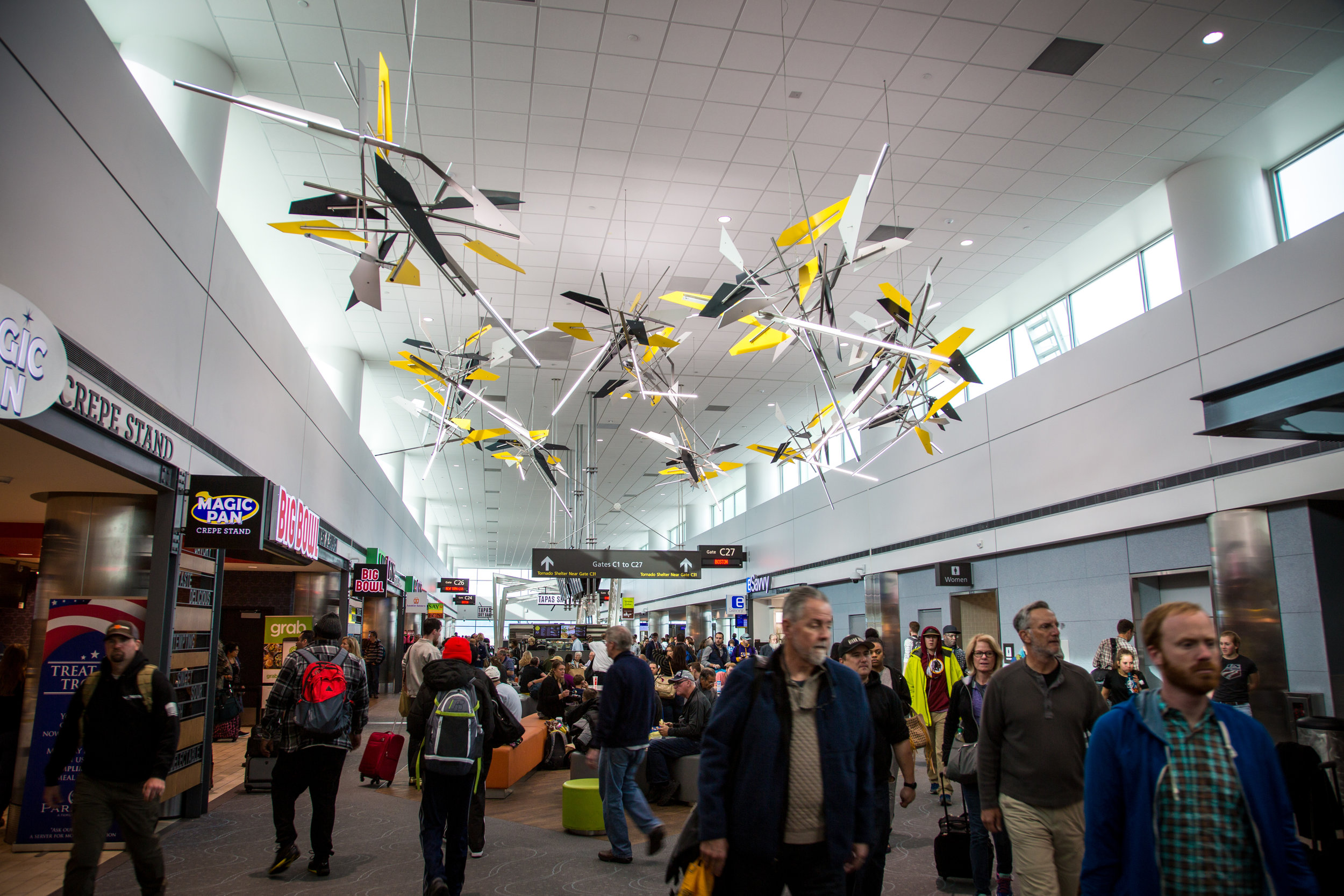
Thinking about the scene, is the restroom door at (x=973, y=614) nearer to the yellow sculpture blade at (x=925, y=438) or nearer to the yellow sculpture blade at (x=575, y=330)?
the yellow sculpture blade at (x=925, y=438)

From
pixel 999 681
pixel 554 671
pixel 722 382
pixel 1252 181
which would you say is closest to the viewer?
pixel 999 681

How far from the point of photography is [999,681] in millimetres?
3729

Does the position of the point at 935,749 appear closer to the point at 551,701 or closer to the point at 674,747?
the point at 674,747

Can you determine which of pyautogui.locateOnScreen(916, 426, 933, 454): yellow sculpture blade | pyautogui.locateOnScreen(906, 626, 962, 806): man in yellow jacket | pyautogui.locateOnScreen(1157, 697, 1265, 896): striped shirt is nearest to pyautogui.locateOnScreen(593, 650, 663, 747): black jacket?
pyautogui.locateOnScreen(906, 626, 962, 806): man in yellow jacket

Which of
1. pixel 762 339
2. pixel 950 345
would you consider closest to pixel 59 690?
pixel 762 339

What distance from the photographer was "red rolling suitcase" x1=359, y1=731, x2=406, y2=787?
818 centimetres

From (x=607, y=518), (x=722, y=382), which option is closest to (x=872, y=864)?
(x=722, y=382)

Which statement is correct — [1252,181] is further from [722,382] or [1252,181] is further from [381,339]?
[381,339]

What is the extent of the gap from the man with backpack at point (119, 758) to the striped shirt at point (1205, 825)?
4.27m

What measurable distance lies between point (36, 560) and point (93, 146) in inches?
412

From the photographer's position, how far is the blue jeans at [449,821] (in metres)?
4.61

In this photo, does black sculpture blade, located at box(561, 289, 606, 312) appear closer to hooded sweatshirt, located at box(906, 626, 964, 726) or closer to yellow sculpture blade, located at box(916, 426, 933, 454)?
hooded sweatshirt, located at box(906, 626, 964, 726)

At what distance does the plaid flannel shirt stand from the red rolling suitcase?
2694 millimetres

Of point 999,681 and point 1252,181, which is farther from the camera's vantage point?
point 1252,181
